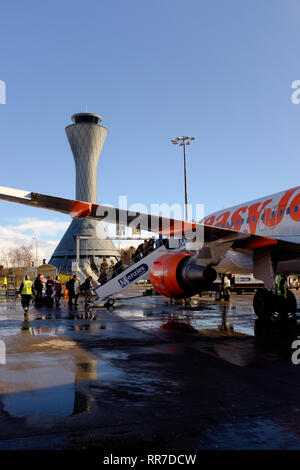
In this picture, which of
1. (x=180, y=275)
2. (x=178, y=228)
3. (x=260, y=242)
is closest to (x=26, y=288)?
(x=180, y=275)

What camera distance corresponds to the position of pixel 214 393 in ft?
18.3

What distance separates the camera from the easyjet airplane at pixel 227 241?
9.84 meters

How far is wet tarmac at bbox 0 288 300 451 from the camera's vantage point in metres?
4.04

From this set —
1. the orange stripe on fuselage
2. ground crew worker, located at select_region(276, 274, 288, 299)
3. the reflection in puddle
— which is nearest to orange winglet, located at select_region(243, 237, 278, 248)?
the orange stripe on fuselage

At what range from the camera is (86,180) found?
124125 mm

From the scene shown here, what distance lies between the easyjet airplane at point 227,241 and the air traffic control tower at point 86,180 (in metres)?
106

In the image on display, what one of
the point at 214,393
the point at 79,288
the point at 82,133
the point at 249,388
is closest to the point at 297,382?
the point at 249,388

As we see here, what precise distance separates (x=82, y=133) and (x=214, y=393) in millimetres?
122138

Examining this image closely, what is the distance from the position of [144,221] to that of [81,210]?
5.18ft

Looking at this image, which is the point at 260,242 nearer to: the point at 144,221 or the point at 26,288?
the point at 144,221

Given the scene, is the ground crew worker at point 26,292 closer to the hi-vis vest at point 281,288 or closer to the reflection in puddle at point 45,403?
the hi-vis vest at point 281,288

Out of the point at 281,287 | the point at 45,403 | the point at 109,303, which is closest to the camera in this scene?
the point at 45,403

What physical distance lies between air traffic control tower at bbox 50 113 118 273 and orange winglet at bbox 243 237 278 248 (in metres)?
109

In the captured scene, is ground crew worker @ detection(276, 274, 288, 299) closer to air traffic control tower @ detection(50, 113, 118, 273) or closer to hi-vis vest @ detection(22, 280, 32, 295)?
hi-vis vest @ detection(22, 280, 32, 295)
